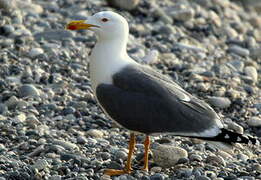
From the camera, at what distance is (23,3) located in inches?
456

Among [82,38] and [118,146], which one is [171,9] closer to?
[82,38]

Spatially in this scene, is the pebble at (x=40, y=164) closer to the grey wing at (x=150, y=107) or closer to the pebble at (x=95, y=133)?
the grey wing at (x=150, y=107)

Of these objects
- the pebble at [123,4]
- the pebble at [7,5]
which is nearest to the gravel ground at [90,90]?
the pebble at [7,5]

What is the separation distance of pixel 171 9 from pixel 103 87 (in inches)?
229

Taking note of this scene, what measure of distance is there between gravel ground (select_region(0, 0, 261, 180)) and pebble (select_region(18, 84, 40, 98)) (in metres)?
0.01

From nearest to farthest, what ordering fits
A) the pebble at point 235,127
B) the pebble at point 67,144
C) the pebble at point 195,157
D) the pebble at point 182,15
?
the pebble at point 195,157 → the pebble at point 67,144 → the pebble at point 235,127 → the pebble at point 182,15

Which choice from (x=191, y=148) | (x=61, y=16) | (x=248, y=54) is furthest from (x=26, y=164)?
(x=248, y=54)

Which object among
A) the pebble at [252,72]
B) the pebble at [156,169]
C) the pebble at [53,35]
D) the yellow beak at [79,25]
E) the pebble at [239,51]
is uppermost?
the yellow beak at [79,25]

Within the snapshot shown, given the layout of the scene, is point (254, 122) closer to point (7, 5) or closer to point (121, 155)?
point (121, 155)

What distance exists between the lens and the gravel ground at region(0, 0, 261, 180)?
7.23 meters

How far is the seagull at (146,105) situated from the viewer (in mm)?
6906

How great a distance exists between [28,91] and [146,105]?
2396 mm

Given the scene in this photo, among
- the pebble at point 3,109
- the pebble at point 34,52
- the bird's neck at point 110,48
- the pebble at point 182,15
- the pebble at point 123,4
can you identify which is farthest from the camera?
the pebble at point 182,15

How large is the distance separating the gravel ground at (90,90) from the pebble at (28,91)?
0.01m
